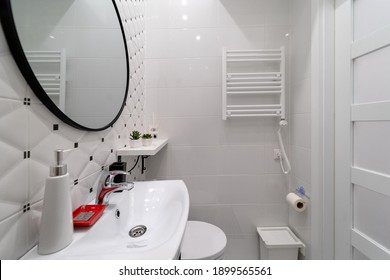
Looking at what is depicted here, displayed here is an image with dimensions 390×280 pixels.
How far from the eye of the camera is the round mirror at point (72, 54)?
0.42 metres

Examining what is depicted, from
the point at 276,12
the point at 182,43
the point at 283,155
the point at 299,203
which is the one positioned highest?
the point at 276,12

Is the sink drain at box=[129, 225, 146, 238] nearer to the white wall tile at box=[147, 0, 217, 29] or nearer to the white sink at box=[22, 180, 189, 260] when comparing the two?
the white sink at box=[22, 180, 189, 260]

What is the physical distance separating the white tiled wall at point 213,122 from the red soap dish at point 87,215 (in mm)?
800

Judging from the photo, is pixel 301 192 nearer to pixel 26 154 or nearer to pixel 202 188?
pixel 202 188

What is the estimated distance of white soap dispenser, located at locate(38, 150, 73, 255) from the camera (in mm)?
408

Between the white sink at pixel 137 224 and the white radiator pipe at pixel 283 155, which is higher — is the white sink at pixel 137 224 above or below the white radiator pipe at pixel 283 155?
below

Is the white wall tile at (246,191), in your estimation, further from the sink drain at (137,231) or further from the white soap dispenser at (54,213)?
the white soap dispenser at (54,213)

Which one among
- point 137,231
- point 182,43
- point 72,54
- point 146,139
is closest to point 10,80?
point 72,54

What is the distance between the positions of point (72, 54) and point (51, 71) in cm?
14

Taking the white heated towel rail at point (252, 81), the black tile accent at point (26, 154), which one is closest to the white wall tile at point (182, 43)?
the white heated towel rail at point (252, 81)

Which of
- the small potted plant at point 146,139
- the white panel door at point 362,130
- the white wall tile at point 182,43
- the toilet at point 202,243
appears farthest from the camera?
the white wall tile at point 182,43

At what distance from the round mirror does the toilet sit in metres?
0.87

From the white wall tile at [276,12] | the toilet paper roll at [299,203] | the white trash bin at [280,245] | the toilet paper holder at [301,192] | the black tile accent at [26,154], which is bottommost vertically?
the white trash bin at [280,245]

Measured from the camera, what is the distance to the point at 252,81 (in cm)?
134
